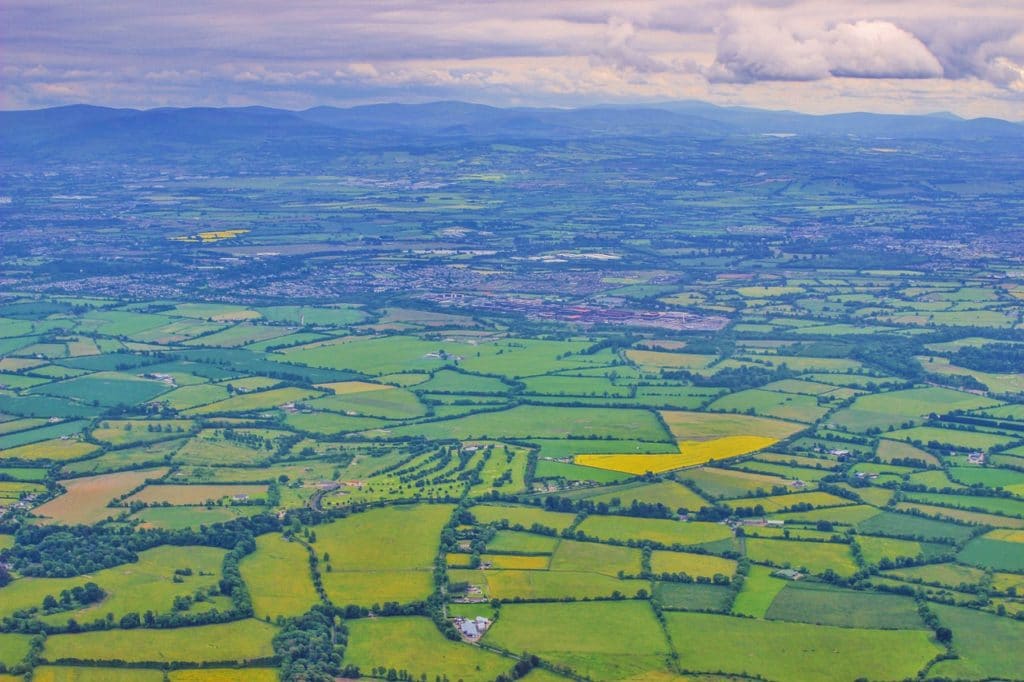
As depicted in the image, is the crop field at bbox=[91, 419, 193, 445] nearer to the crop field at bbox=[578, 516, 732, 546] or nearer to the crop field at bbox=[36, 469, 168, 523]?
the crop field at bbox=[36, 469, 168, 523]

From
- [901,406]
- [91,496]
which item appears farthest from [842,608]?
[91,496]

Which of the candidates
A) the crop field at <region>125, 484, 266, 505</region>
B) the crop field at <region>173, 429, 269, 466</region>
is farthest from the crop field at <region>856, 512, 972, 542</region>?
the crop field at <region>173, 429, 269, 466</region>

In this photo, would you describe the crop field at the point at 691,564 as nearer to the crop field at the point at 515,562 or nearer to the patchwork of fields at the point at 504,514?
the patchwork of fields at the point at 504,514

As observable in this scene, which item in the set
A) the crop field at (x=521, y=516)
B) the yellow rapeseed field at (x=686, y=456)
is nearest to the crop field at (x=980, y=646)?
the crop field at (x=521, y=516)

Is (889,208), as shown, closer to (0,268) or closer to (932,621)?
(0,268)

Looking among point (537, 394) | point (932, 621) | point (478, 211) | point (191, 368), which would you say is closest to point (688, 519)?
point (932, 621)

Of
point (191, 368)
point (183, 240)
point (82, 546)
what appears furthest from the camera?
point (183, 240)

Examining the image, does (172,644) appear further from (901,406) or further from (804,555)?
(901,406)
